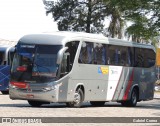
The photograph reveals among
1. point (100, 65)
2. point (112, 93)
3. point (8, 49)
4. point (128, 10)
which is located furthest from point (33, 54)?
point (8, 49)

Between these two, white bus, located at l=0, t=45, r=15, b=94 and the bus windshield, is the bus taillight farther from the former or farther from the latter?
white bus, located at l=0, t=45, r=15, b=94

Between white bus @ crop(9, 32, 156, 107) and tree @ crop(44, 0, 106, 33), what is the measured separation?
34.8 metres

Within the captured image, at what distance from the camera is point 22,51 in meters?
23.0

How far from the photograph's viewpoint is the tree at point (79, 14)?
62094 mm

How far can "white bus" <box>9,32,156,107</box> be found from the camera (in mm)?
22250

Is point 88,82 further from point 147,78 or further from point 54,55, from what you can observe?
point 147,78

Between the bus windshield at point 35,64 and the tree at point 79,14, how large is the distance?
38597mm

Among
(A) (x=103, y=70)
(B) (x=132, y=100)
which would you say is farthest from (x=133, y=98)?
(A) (x=103, y=70)

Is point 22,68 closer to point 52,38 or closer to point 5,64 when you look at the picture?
point 52,38

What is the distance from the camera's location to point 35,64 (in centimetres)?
2247

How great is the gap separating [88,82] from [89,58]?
1.03 m

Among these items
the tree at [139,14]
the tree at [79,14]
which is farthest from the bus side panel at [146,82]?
the tree at [79,14]

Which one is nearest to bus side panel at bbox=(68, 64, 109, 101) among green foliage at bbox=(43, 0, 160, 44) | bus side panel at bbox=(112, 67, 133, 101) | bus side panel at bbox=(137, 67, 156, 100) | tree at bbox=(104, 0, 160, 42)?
bus side panel at bbox=(112, 67, 133, 101)

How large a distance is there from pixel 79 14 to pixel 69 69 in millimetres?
40726
